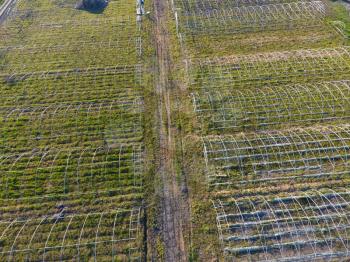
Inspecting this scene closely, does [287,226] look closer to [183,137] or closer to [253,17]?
[183,137]

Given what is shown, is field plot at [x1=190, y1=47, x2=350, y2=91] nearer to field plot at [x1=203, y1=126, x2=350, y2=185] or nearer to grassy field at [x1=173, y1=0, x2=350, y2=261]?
grassy field at [x1=173, y1=0, x2=350, y2=261]

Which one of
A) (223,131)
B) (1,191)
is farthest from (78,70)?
(223,131)

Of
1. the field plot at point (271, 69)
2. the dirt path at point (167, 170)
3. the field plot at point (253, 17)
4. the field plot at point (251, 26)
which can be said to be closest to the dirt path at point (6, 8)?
the dirt path at point (167, 170)

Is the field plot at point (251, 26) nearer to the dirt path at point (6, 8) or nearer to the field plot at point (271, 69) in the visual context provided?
the field plot at point (271, 69)

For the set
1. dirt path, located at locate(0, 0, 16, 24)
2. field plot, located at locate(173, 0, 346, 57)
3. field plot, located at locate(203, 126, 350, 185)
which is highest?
dirt path, located at locate(0, 0, 16, 24)

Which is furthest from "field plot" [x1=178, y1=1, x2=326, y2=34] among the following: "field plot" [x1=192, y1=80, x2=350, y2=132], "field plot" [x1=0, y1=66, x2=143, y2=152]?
"field plot" [x1=0, y1=66, x2=143, y2=152]

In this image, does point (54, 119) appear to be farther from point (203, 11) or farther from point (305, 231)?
point (203, 11)
